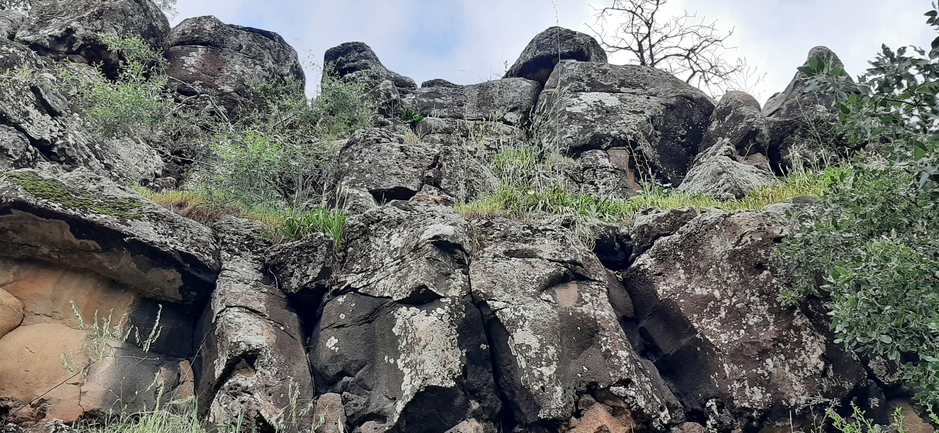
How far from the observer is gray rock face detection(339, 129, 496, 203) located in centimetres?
793

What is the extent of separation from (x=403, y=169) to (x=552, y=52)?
19.4 feet

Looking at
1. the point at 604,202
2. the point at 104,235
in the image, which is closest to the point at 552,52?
the point at 604,202

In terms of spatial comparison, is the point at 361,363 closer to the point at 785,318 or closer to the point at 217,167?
the point at 785,318

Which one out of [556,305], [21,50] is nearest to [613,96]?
[556,305]

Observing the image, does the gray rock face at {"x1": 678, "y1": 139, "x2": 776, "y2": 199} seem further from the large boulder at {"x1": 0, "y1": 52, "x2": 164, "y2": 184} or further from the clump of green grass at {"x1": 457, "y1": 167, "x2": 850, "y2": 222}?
the large boulder at {"x1": 0, "y1": 52, "x2": 164, "y2": 184}

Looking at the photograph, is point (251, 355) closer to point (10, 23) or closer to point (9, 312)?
point (9, 312)

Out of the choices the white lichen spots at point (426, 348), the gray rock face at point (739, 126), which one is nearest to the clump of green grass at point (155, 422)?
the white lichen spots at point (426, 348)

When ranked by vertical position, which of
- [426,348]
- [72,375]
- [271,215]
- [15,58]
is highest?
[15,58]

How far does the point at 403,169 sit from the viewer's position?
815 centimetres

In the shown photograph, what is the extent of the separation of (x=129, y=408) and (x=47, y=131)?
395 centimetres

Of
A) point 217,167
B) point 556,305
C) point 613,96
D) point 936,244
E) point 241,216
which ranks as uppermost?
point 613,96

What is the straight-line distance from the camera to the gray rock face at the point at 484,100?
476 inches

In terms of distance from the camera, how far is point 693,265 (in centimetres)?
601

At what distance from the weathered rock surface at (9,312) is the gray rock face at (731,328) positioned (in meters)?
4.97
